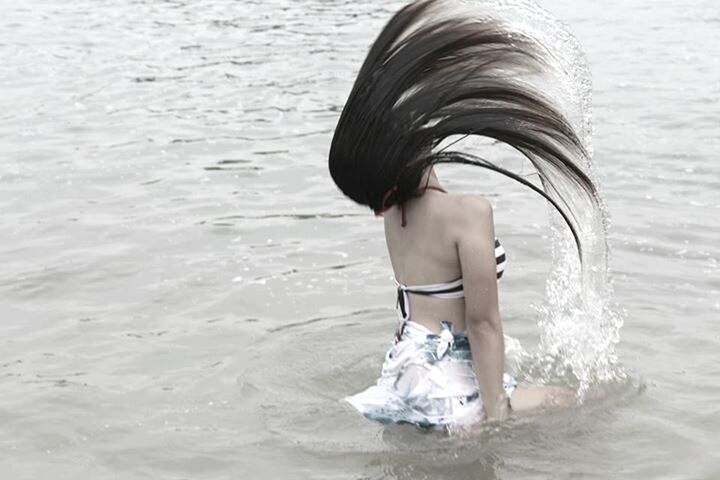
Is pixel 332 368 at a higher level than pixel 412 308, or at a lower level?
lower

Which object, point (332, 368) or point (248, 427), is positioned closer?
point (248, 427)

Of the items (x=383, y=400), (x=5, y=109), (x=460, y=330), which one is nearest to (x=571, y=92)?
(x=460, y=330)

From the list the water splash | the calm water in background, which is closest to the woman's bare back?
the calm water in background

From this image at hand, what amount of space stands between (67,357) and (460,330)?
2.45 m

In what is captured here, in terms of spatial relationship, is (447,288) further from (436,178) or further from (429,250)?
(436,178)

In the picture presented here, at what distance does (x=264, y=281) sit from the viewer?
7.10m

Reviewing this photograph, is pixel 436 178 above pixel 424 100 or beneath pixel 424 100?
beneath

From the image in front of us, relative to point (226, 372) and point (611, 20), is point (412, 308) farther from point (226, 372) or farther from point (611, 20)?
point (611, 20)

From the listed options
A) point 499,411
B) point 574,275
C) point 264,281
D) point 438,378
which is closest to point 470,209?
point 438,378

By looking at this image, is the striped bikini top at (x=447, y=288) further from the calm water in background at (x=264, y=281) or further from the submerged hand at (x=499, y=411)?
the calm water in background at (x=264, y=281)

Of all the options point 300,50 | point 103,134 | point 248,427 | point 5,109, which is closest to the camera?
point 248,427

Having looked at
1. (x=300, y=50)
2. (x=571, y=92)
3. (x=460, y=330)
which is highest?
(x=571, y=92)

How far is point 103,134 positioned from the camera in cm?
1102

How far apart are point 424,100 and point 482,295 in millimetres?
774
